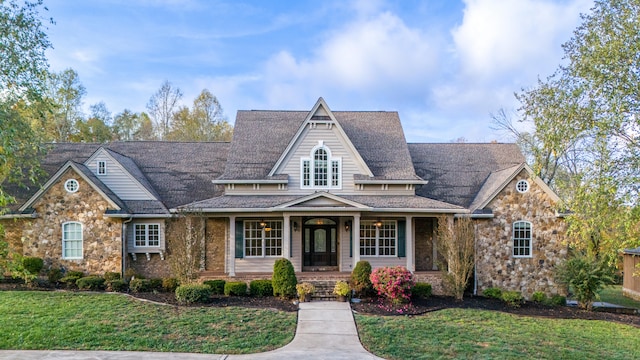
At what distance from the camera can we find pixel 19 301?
40.9 feet

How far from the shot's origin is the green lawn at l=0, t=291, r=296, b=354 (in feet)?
30.5

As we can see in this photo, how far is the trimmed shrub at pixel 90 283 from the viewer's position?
578 inches

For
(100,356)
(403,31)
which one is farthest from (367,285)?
(403,31)

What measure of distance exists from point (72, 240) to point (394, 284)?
41.3 feet

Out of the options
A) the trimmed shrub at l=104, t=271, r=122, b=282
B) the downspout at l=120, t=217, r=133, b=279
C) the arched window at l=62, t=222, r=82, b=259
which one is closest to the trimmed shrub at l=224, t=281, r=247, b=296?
the trimmed shrub at l=104, t=271, r=122, b=282

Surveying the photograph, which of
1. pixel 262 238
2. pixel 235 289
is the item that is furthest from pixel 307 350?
pixel 262 238

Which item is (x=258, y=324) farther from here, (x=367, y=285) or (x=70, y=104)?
(x=70, y=104)

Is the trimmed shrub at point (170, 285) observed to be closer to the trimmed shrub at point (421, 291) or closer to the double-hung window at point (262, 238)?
the double-hung window at point (262, 238)

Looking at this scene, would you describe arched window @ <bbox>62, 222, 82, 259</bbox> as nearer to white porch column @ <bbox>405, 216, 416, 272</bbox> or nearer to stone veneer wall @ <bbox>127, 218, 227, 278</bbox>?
stone veneer wall @ <bbox>127, 218, 227, 278</bbox>

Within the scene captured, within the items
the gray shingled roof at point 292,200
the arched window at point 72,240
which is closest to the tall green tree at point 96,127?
the arched window at point 72,240

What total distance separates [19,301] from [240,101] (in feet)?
64.4

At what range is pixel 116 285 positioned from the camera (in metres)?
14.6

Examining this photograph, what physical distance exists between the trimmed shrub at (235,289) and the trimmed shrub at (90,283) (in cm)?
470

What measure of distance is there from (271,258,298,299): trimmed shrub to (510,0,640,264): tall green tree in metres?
8.74
